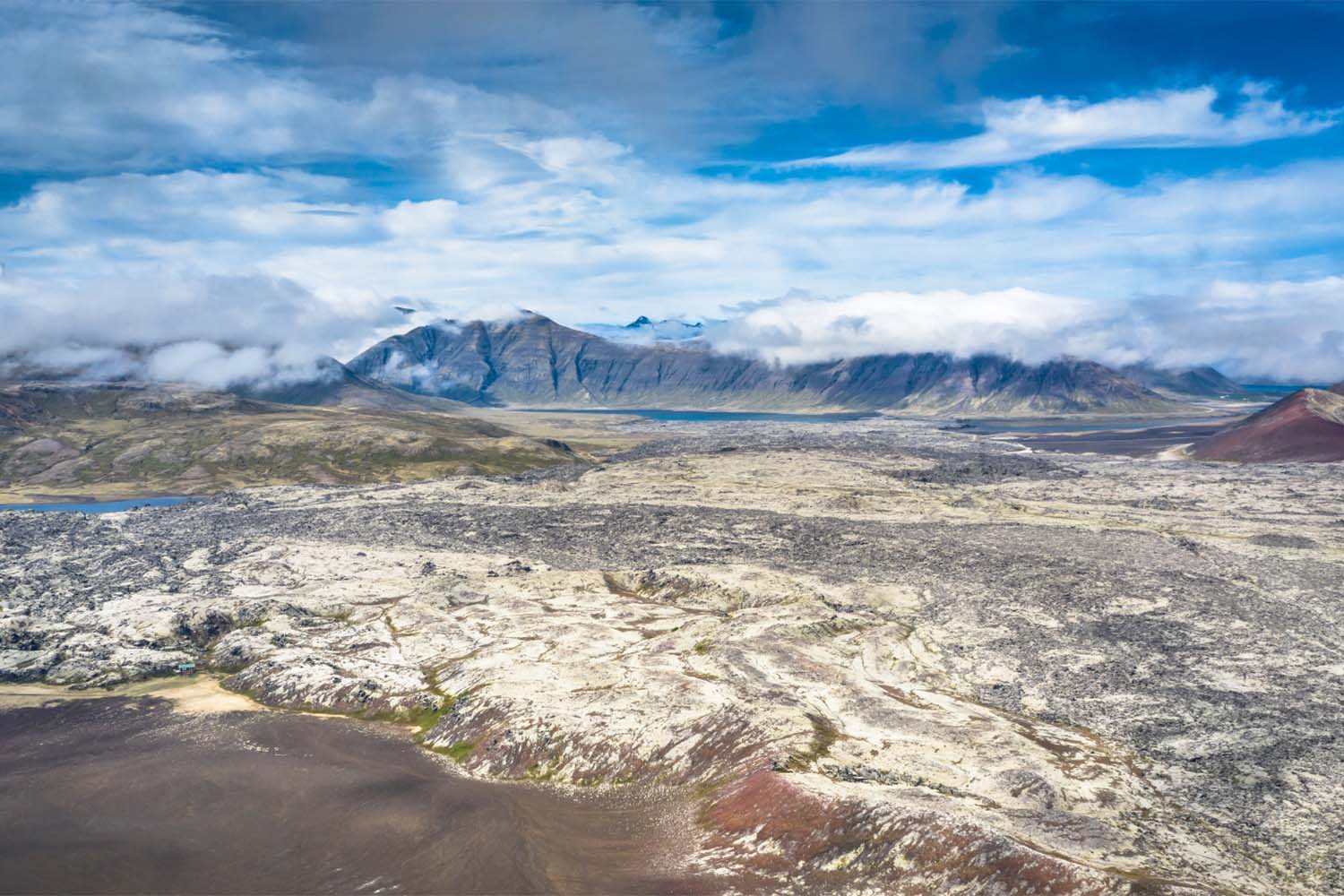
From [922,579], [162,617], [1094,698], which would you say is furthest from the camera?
[922,579]

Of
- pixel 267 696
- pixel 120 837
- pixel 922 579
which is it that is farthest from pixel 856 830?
pixel 922 579

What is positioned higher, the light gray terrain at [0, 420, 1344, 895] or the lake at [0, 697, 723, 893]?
the light gray terrain at [0, 420, 1344, 895]

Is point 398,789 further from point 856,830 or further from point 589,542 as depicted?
point 589,542

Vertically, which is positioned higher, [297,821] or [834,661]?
[834,661]

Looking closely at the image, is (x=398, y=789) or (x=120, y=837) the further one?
(x=398, y=789)

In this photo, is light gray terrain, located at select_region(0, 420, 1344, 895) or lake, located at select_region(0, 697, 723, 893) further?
lake, located at select_region(0, 697, 723, 893)

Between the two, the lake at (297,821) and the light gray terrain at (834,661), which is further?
the lake at (297,821)

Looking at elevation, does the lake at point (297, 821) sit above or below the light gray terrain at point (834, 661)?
below

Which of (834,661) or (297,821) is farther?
(834,661)
